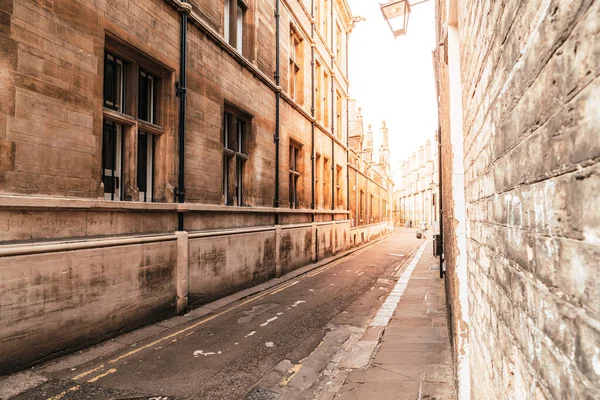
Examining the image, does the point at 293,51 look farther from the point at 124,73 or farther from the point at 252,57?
the point at 124,73

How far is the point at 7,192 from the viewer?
4762 mm

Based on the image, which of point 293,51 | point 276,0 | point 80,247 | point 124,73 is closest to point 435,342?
point 80,247

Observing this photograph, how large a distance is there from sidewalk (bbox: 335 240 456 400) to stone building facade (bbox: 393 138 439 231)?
42.4 metres

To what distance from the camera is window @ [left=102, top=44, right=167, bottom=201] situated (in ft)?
22.0

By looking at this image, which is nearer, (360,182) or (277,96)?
(277,96)

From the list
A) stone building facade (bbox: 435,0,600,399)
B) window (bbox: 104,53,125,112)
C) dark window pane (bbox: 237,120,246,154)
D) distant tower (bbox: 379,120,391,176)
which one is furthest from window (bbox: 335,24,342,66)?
distant tower (bbox: 379,120,391,176)

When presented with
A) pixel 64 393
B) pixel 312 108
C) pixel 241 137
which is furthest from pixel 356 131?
pixel 64 393

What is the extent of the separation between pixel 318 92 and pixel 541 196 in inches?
758

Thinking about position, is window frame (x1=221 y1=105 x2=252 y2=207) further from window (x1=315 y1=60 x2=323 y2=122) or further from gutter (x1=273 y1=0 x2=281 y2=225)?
window (x1=315 y1=60 x2=323 y2=122)

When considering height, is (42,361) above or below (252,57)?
below

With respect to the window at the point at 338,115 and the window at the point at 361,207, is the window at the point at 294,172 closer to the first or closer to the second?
the window at the point at 338,115

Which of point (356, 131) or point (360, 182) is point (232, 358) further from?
point (356, 131)

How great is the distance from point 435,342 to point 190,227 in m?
5.51

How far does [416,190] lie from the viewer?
217ft
